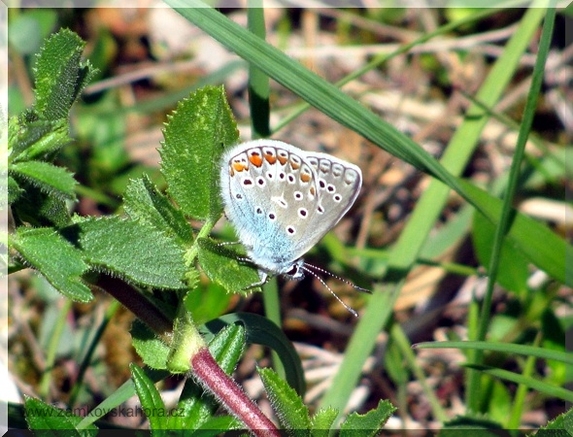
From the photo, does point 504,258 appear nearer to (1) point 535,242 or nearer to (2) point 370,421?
(1) point 535,242

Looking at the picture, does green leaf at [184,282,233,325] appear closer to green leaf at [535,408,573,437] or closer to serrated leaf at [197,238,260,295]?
serrated leaf at [197,238,260,295]

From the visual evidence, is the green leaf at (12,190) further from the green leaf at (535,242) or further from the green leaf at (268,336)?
the green leaf at (535,242)

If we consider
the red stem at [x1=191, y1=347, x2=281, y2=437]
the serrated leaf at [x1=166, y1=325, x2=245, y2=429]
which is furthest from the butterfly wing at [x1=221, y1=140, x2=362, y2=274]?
the red stem at [x1=191, y1=347, x2=281, y2=437]

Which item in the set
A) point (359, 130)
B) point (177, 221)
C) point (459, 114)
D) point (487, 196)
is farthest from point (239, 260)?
point (459, 114)

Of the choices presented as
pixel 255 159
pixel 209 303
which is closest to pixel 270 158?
pixel 255 159

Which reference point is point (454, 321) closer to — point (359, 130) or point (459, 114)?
point (459, 114)

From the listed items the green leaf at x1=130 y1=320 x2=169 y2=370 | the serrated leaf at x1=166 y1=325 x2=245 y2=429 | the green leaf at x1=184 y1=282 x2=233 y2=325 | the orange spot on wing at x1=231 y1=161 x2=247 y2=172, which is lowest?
the green leaf at x1=184 y1=282 x2=233 y2=325

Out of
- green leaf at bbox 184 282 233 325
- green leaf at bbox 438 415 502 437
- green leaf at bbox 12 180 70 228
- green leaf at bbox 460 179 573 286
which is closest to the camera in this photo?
green leaf at bbox 12 180 70 228
